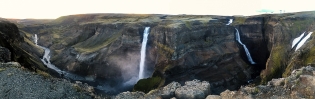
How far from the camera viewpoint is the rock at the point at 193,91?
2553 centimetres

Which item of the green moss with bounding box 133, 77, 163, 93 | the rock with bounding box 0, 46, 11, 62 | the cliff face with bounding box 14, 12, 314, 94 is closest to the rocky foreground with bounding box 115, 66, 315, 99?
the rock with bounding box 0, 46, 11, 62

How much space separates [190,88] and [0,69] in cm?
1673

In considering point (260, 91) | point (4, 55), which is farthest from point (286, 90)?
point (4, 55)

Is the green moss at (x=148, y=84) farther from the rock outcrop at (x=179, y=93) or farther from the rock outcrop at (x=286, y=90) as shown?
the rock outcrop at (x=286, y=90)

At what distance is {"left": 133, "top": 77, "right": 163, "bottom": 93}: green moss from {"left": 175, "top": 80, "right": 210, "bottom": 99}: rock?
36.3 m

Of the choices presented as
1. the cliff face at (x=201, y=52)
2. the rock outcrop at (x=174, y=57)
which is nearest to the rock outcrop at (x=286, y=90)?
the cliff face at (x=201, y=52)

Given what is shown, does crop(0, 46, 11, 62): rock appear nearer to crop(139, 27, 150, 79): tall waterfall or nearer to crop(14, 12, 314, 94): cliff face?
crop(14, 12, 314, 94): cliff face

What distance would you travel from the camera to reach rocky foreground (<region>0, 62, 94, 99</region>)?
76.7 feet

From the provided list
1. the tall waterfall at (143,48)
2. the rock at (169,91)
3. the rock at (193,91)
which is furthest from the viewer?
the tall waterfall at (143,48)

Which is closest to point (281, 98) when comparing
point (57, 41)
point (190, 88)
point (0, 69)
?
point (190, 88)

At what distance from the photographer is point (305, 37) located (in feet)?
204

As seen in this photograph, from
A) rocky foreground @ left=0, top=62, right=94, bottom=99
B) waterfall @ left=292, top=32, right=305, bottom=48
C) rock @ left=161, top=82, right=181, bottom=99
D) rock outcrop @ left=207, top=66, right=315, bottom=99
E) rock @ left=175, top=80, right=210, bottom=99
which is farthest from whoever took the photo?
waterfall @ left=292, top=32, right=305, bottom=48

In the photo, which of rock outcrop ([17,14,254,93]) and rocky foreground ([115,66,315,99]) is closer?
rocky foreground ([115,66,315,99])

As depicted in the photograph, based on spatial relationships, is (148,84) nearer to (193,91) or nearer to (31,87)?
(193,91)
